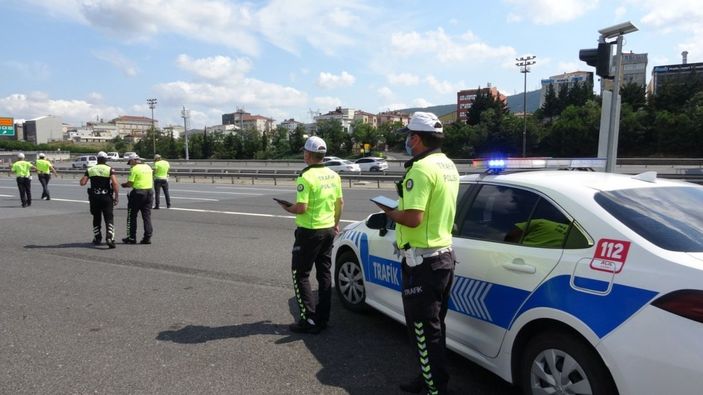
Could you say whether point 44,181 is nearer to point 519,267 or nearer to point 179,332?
point 179,332

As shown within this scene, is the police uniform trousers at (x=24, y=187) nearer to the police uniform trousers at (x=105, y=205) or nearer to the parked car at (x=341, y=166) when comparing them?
the police uniform trousers at (x=105, y=205)

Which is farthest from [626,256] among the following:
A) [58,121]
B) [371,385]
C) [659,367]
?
[58,121]

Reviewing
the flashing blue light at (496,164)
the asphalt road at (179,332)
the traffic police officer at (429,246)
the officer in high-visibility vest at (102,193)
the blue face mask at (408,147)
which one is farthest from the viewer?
the officer in high-visibility vest at (102,193)

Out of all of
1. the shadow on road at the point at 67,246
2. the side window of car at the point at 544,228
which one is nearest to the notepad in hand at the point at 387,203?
the side window of car at the point at 544,228

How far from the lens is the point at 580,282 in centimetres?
268

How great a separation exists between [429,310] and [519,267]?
0.61 metres

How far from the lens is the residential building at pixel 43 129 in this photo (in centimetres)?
14275

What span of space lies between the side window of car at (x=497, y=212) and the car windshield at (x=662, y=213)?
496 mm

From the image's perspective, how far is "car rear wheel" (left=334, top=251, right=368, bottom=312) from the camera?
5.05 metres

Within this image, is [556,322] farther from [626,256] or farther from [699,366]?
[699,366]

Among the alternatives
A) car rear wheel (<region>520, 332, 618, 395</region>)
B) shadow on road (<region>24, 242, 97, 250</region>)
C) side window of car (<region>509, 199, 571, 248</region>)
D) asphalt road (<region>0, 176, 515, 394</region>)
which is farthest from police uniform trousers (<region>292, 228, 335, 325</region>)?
shadow on road (<region>24, 242, 97, 250</region>)

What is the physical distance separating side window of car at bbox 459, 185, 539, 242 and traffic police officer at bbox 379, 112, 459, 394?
45 centimetres

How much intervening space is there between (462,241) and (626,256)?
48.6 inches

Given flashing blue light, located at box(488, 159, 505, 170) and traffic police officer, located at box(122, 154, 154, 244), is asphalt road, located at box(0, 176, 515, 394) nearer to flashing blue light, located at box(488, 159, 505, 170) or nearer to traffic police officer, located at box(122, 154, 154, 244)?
traffic police officer, located at box(122, 154, 154, 244)
